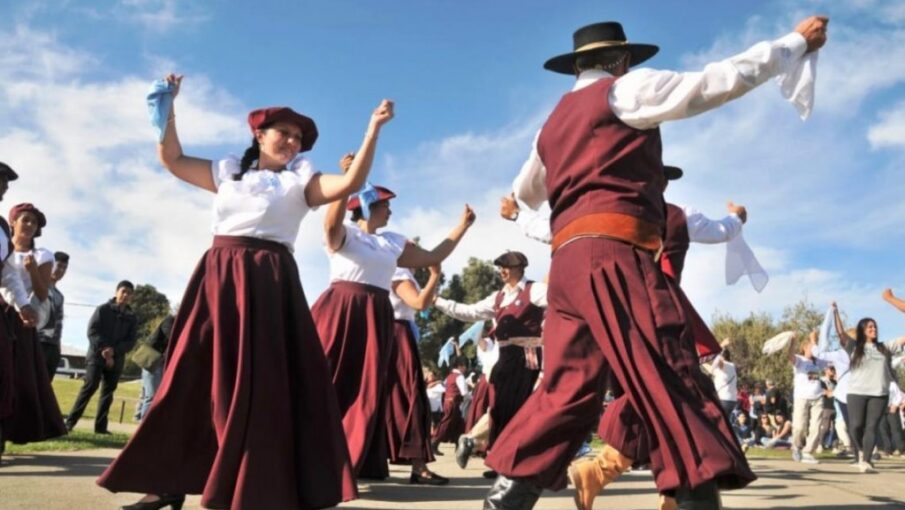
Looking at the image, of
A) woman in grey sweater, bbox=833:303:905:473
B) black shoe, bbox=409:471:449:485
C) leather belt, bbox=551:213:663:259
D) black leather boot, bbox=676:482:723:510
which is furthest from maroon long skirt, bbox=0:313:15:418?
woman in grey sweater, bbox=833:303:905:473

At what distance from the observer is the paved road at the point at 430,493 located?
4301 millimetres

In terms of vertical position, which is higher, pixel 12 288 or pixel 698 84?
pixel 698 84

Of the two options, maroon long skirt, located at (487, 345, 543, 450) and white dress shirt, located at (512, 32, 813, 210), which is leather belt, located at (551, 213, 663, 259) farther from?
maroon long skirt, located at (487, 345, 543, 450)

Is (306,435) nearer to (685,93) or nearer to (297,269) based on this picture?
(297,269)

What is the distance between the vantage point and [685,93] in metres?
2.96

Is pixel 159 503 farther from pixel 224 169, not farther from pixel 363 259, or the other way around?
pixel 363 259

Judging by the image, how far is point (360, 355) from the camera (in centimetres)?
549

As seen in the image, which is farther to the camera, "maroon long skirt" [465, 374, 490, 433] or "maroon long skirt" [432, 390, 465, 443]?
"maroon long skirt" [432, 390, 465, 443]

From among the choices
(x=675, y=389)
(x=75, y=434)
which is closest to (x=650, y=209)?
(x=675, y=389)

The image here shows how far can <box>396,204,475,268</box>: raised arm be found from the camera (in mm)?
5594

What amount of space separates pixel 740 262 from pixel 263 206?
301cm

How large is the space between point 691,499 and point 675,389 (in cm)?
36

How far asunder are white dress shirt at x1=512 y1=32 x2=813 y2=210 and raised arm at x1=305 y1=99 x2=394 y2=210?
1.12 meters

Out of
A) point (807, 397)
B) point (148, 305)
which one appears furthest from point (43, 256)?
point (148, 305)
